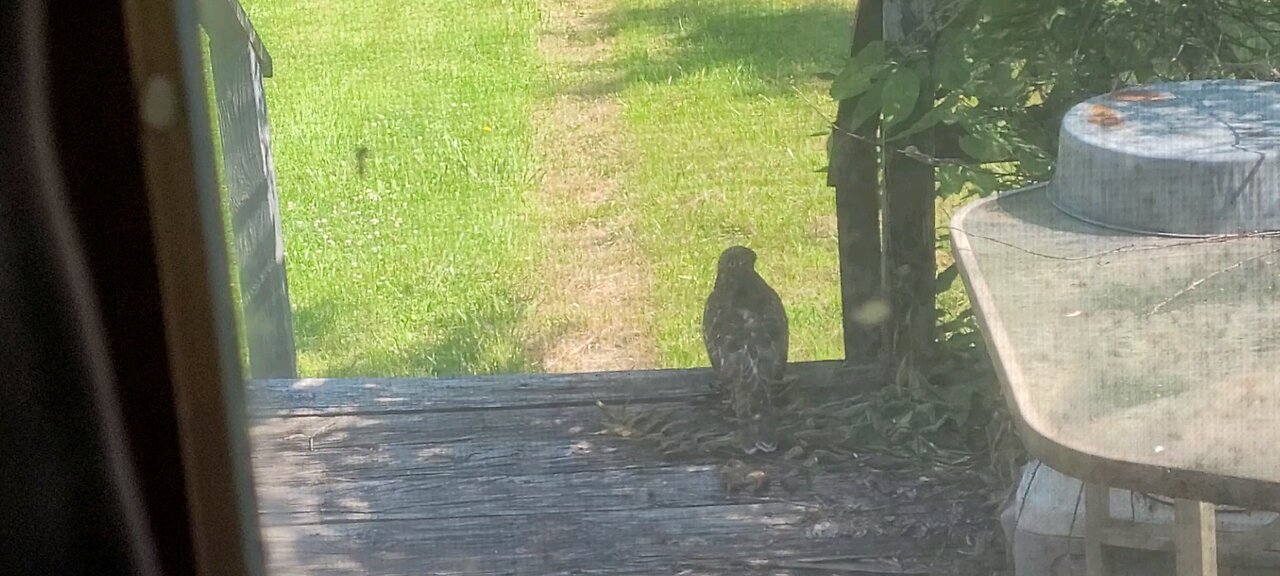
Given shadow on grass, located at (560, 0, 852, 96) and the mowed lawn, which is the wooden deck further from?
shadow on grass, located at (560, 0, 852, 96)

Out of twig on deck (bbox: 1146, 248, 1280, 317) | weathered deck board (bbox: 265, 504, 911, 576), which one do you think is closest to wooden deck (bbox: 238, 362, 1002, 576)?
weathered deck board (bbox: 265, 504, 911, 576)

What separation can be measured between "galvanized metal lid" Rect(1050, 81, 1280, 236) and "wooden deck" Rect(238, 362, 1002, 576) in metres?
0.26

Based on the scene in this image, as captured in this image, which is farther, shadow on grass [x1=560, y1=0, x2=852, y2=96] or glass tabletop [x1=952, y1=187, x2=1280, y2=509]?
shadow on grass [x1=560, y1=0, x2=852, y2=96]

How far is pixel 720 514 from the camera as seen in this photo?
99 cm

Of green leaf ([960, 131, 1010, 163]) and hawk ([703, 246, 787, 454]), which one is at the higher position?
green leaf ([960, 131, 1010, 163])

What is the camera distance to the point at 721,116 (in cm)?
93

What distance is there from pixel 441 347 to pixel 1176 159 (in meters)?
0.53

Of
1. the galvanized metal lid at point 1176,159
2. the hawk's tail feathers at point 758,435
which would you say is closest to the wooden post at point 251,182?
the hawk's tail feathers at point 758,435

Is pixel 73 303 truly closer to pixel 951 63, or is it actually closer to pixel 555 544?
pixel 555 544

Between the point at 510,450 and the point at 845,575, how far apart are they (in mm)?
270

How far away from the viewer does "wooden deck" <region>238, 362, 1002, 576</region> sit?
0.97m

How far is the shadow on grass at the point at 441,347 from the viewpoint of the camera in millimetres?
957

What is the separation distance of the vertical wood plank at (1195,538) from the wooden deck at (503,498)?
0.56 feet

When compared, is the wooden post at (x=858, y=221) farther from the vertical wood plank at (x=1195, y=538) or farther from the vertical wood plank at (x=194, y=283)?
the vertical wood plank at (x=194, y=283)
